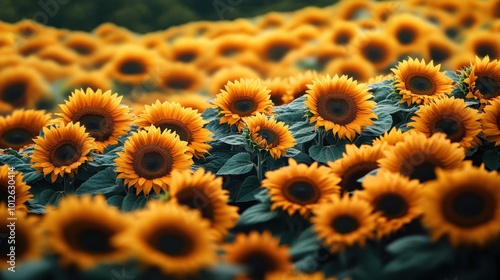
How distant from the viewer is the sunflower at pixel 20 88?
15.2 feet

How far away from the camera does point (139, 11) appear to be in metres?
7.55

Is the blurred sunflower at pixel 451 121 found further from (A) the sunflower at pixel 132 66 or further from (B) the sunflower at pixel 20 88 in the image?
(B) the sunflower at pixel 20 88

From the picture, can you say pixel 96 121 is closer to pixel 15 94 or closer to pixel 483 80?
pixel 483 80

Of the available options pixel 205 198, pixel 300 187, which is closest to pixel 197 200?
pixel 205 198

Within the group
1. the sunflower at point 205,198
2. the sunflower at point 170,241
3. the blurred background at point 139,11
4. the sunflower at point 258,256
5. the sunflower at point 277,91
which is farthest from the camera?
the blurred background at point 139,11

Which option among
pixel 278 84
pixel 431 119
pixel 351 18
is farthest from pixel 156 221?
pixel 351 18

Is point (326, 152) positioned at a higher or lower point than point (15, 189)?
higher

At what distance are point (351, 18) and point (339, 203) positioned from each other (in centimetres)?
477

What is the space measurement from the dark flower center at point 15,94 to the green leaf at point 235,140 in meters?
2.57

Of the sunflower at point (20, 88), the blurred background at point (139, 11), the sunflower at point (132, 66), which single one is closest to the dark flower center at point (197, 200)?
the sunflower at point (20, 88)

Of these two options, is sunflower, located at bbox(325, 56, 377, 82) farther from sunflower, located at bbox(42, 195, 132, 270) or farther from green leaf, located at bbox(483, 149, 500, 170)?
sunflower, located at bbox(42, 195, 132, 270)

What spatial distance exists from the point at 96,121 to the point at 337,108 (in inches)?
41.6

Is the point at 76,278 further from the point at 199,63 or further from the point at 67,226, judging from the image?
the point at 199,63

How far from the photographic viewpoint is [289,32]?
19.1 feet
